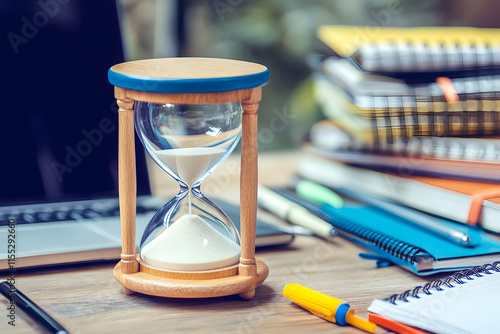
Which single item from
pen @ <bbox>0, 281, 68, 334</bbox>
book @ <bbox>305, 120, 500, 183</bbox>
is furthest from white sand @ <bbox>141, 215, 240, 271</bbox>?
book @ <bbox>305, 120, 500, 183</bbox>

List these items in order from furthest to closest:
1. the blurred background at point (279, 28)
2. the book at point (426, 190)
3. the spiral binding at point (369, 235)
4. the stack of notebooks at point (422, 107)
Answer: the blurred background at point (279, 28) → the stack of notebooks at point (422, 107) → the book at point (426, 190) → the spiral binding at point (369, 235)

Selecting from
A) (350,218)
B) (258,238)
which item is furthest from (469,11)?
(258,238)

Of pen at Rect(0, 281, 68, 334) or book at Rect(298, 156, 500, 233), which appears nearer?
pen at Rect(0, 281, 68, 334)

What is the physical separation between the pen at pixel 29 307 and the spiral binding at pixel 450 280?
0.37 metres

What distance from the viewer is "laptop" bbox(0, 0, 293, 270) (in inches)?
40.7

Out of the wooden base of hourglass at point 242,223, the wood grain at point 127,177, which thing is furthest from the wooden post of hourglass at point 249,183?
the wood grain at point 127,177

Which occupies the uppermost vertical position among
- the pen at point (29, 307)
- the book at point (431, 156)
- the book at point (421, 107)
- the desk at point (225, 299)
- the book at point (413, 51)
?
the book at point (413, 51)

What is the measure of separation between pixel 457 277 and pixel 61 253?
1.72 feet

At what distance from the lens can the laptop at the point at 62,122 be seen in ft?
3.39

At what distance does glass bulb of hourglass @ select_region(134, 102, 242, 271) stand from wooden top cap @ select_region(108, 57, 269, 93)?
0.03 metres

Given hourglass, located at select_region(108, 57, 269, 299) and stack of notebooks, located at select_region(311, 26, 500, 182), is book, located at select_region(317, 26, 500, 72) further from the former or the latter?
hourglass, located at select_region(108, 57, 269, 299)

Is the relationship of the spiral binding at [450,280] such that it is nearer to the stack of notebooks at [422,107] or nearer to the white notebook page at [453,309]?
the white notebook page at [453,309]

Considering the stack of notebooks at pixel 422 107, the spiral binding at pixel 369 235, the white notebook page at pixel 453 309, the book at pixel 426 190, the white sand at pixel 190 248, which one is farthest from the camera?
the stack of notebooks at pixel 422 107

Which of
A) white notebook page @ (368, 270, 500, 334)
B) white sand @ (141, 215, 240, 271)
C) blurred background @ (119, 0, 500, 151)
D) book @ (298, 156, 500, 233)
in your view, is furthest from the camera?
blurred background @ (119, 0, 500, 151)
